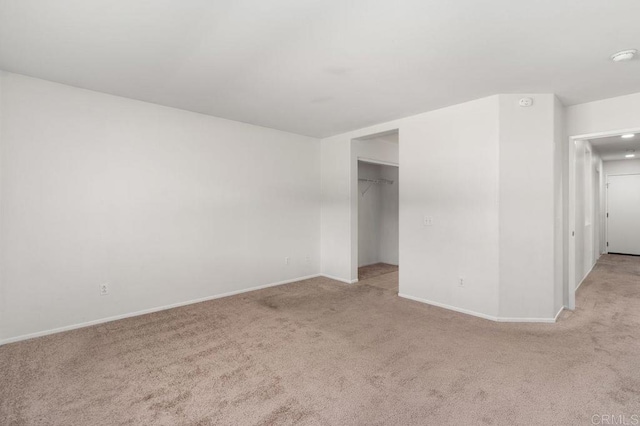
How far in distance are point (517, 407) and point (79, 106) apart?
4.68m

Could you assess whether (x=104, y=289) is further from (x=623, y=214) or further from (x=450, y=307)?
(x=623, y=214)

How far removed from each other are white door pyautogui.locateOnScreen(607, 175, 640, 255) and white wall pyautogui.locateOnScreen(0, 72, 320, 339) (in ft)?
28.1

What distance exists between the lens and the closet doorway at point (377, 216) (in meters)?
6.57

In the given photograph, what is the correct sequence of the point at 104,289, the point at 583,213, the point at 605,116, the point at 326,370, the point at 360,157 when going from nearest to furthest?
the point at 326,370
the point at 104,289
the point at 605,116
the point at 583,213
the point at 360,157

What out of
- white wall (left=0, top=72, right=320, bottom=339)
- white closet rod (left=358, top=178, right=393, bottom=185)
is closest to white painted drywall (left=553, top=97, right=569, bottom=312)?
white closet rod (left=358, top=178, right=393, bottom=185)

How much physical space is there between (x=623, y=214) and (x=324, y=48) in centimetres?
939

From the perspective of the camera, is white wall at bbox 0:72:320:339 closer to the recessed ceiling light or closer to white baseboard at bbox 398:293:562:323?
white baseboard at bbox 398:293:562:323

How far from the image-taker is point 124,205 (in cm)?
348

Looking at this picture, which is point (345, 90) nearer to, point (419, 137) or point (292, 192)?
point (419, 137)

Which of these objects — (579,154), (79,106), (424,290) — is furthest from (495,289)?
(79,106)

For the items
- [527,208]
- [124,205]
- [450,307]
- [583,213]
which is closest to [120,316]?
[124,205]

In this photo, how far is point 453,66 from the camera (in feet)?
8.76

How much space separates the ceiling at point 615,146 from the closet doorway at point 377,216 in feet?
11.8

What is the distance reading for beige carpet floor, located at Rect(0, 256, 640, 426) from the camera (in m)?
1.85
